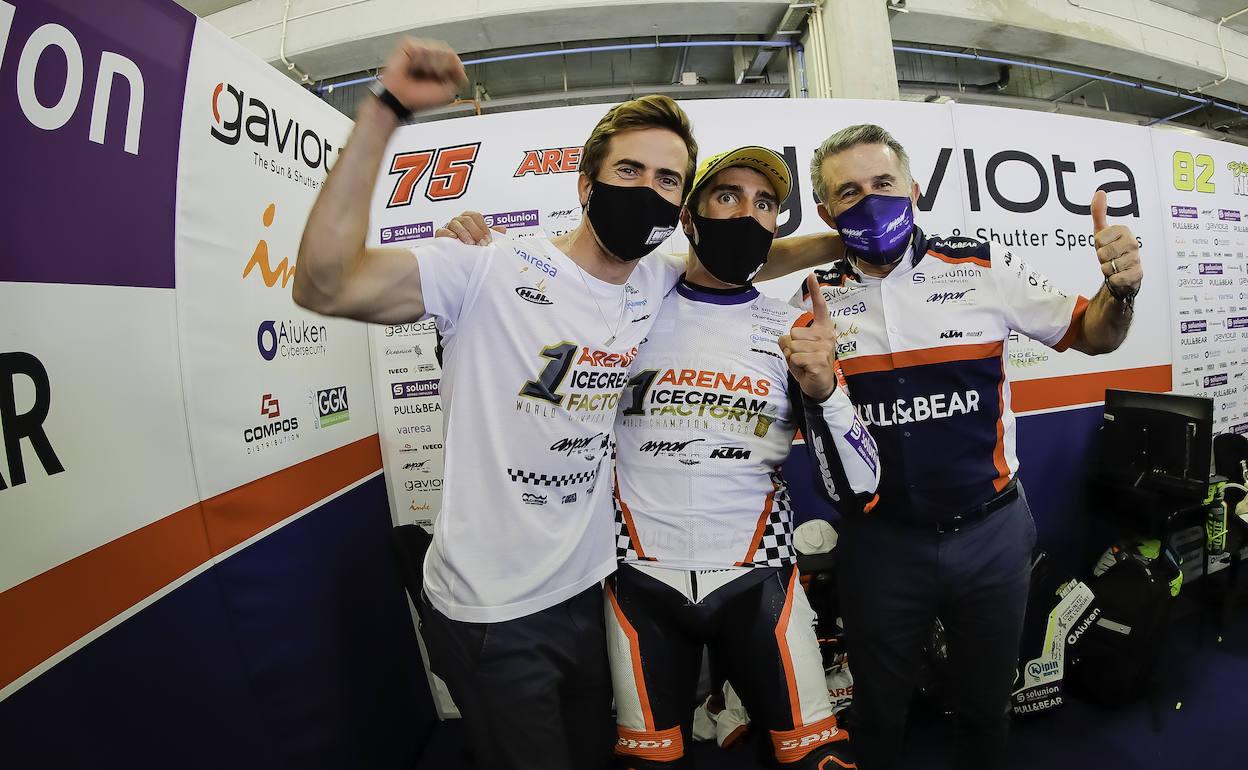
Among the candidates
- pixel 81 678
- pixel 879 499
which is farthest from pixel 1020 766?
pixel 81 678

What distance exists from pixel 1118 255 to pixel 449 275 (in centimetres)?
151

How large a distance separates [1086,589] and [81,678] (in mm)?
3352

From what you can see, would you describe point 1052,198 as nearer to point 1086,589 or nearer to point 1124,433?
point 1124,433

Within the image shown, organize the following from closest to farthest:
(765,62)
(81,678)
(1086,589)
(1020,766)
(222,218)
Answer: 1. (81,678)
2. (222,218)
3. (1020,766)
4. (1086,589)
5. (765,62)

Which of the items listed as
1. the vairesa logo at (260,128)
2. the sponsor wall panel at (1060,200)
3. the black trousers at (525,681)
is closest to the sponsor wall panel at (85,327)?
the vairesa logo at (260,128)

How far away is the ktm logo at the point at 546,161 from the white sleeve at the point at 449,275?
1.39m

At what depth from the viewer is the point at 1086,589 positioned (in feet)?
7.66

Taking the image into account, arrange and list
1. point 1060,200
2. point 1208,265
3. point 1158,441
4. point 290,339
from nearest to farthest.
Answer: point 290,339 → point 1158,441 → point 1060,200 → point 1208,265

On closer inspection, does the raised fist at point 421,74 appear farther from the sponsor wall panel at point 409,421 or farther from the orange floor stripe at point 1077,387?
the orange floor stripe at point 1077,387

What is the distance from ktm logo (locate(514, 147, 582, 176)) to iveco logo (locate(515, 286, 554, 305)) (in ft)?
4.75

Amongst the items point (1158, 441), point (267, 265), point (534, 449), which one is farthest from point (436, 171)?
point (1158, 441)

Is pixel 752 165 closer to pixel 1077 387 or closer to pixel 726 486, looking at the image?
pixel 726 486

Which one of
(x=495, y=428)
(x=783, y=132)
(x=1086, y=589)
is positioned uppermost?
(x=783, y=132)

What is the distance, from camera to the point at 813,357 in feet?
3.64
